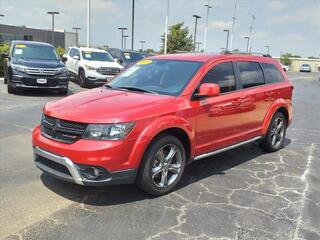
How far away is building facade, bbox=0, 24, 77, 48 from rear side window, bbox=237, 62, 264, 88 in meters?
64.0

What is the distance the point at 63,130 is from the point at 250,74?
3274 mm

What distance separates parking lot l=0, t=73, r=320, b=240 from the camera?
12.9 feet

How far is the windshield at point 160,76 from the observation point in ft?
17.2

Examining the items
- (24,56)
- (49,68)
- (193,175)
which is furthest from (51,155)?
(24,56)

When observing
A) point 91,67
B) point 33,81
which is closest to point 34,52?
point 33,81

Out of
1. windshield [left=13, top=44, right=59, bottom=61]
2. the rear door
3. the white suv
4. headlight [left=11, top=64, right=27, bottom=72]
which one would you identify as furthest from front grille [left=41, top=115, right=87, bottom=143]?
the white suv

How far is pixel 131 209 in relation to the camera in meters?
4.40

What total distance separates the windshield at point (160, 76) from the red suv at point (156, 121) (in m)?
0.01

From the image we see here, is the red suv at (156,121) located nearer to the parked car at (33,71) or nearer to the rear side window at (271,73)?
the rear side window at (271,73)

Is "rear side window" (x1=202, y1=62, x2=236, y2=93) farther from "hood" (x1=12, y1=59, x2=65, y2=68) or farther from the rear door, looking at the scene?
"hood" (x1=12, y1=59, x2=65, y2=68)

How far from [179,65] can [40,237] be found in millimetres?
2965

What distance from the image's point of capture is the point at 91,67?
17.2 metres

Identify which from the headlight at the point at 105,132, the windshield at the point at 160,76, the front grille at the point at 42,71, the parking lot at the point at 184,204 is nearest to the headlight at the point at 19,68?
the front grille at the point at 42,71

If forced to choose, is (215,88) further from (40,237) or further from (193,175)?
(40,237)
